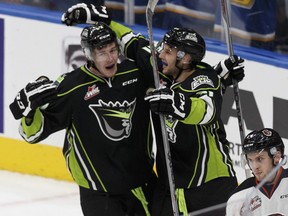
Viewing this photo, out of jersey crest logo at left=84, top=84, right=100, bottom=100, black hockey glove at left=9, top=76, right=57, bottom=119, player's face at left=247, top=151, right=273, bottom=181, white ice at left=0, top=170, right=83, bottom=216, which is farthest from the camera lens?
white ice at left=0, top=170, right=83, bottom=216

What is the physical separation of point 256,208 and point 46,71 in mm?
3056

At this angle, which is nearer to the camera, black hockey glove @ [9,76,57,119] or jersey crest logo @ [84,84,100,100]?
black hockey glove @ [9,76,57,119]

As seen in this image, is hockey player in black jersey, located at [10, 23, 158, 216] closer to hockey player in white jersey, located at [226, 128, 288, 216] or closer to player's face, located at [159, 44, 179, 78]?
player's face, located at [159, 44, 179, 78]

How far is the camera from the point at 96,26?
4.37 metres

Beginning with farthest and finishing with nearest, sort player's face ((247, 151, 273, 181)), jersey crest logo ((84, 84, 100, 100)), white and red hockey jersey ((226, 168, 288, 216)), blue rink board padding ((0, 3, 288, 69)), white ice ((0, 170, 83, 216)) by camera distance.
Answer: white ice ((0, 170, 83, 216))
blue rink board padding ((0, 3, 288, 69))
jersey crest logo ((84, 84, 100, 100))
player's face ((247, 151, 273, 181))
white and red hockey jersey ((226, 168, 288, 216))

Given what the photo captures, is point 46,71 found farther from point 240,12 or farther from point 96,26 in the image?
point 96,26

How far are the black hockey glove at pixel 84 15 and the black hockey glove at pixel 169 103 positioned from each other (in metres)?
0.66

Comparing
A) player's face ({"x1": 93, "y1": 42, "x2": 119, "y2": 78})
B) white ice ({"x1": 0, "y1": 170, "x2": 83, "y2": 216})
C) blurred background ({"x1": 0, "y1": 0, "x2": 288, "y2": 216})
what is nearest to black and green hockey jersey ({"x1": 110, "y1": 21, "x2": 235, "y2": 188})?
player's face ({"x1": 93, "y1": 42, "x2": 119, "y2": 78})

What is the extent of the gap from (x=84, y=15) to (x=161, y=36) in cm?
157

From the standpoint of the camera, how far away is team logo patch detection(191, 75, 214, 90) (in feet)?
13.9

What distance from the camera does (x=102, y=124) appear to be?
14.3 feet

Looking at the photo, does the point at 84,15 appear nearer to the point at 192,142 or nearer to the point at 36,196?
the point at 192,142

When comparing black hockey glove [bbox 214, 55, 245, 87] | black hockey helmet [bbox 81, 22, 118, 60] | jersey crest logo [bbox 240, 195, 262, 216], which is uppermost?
black hockey helmet [bbox 81, 22, 118, 60]

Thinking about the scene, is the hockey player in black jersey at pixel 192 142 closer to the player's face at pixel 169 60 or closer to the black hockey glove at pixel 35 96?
the player's face at pixel 169 60
